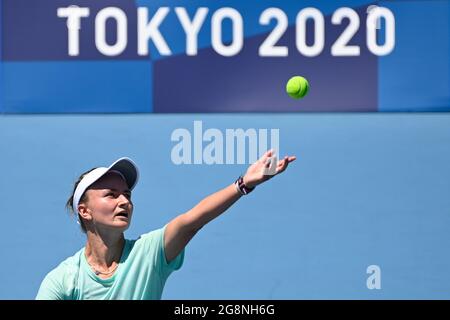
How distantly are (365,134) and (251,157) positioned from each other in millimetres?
455

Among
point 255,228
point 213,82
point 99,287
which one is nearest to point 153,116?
point 213,82

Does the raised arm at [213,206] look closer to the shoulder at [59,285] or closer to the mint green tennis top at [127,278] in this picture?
the mint green tennis top at [127,278]

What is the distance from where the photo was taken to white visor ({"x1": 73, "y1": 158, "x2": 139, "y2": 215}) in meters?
3.42

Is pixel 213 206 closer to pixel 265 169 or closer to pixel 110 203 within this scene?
pixel 265 169

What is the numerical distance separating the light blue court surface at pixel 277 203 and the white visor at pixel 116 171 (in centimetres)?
60

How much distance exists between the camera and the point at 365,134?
13.3 ft

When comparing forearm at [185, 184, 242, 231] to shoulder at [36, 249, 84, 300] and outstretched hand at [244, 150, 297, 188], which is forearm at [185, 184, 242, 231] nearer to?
outstretched hand at [244, 150, 297, 188]

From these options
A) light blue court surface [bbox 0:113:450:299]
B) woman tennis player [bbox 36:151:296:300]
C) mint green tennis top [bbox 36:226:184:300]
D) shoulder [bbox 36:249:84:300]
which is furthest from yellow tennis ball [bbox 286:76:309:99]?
shoulder [bbox 36:249:84:300]

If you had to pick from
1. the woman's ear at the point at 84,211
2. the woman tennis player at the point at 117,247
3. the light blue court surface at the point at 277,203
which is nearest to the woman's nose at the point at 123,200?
the woman tennis player at the point at 117,247

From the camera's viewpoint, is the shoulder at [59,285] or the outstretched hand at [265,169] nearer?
the outstretched hand at [265,169]

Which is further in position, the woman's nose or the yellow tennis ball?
the yellow tennis ball

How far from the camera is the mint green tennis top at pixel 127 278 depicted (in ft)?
10.9

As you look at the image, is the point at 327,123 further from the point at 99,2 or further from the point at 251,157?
the point at 99,2

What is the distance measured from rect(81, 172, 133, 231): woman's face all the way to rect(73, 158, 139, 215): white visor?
0.02 meters
